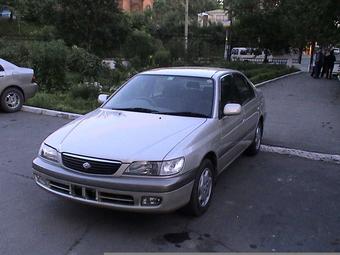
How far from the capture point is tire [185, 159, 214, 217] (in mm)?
4367

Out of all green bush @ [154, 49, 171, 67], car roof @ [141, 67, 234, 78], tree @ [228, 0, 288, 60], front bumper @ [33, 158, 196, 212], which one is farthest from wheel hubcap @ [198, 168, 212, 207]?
tree @ [228, 0, 288, 60]

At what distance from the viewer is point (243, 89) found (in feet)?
21.0

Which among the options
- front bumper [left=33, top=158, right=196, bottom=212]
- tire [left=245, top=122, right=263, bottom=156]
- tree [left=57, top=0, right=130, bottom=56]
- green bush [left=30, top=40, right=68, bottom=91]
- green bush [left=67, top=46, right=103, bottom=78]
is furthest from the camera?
tree [left=57, top=0, right=130, bottom=56]

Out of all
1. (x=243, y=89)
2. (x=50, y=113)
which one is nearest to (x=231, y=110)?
(x=243, y=89)

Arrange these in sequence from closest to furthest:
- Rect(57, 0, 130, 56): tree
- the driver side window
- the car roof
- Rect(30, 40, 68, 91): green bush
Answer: the driver side window
the car roof
Rect(30, 40, 68, 91): green bush
Rect(57, 0, 130, 56): tree

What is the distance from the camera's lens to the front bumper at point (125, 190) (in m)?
3.95

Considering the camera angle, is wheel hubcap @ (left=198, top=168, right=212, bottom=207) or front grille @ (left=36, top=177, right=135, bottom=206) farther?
wheel hubcap @ (left=198, top=168, right=212, bottom=207)

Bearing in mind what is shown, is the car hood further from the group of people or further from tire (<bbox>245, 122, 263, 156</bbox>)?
the group of people

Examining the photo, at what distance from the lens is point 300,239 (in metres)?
4.18

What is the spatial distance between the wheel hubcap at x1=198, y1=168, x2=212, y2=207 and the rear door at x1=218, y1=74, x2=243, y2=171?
0.38 m

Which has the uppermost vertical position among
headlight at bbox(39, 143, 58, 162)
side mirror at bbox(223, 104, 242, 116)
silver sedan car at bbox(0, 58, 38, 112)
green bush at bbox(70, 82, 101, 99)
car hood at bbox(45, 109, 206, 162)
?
side mirror at bbox(223, 104, 242, 116)

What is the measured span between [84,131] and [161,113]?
0.94 m

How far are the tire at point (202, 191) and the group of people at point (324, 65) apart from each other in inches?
854

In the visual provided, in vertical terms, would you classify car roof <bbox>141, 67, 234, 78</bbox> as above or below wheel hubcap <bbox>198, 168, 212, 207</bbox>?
above
